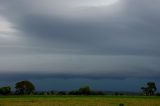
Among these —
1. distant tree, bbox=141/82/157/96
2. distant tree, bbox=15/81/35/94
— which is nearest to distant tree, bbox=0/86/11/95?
distant tree, bbox=15/81/35/94

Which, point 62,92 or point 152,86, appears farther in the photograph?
point 152,86

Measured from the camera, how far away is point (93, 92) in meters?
173

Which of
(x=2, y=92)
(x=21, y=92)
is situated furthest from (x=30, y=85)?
(x=2, y=92)

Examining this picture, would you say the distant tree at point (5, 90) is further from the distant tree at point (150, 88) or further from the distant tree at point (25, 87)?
the distant tree at point (150, 88)

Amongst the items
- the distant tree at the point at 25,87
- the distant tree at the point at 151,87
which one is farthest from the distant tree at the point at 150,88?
the distant tree at the point at 25,87

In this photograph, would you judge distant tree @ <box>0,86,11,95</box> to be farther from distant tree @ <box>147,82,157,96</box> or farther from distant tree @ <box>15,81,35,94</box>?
distant tree @ <box>147,82,157,96</box>

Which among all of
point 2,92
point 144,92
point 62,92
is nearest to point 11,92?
point 2,92

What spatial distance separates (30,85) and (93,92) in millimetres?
30342

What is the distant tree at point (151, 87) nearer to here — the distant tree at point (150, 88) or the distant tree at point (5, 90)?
the distant tree at point (150, 88)

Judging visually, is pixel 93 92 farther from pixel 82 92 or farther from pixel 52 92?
pixel 52 92
